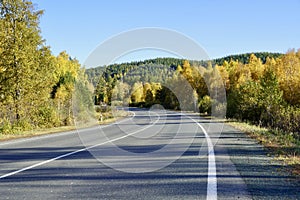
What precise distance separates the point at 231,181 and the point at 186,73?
65686mm

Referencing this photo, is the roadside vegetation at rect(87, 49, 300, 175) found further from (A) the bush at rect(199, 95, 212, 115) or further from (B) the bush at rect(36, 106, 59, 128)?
(B) the bush at rect(36, 106, 59, 128)

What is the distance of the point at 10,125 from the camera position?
20609 millimetres

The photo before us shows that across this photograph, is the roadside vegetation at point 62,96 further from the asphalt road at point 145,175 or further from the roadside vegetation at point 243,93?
the asphalt road at point 145,175

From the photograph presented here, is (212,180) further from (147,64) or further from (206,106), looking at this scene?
(147,64)

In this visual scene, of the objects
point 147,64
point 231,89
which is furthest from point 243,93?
point 147,64

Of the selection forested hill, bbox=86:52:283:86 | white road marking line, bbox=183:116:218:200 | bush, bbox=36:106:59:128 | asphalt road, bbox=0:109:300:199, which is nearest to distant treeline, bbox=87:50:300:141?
forested hill, bbox=86:52:283:86

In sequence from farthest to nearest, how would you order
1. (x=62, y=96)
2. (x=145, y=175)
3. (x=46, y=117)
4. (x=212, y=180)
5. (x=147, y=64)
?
(x=147, y=64) → (x=62, y=96) → (x=46, y=117) → (x=145, y=175) → (x=212, y=180)

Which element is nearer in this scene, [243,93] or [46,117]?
[46,117]

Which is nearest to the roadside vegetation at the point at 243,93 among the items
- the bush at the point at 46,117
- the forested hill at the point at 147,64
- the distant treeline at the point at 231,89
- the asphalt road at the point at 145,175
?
the distant treeline at the point at 231,89

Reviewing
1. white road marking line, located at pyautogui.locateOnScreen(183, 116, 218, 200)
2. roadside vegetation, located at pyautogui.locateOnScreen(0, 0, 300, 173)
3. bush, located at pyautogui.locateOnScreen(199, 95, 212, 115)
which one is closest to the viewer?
white road marking line, located at pyautogui.locateOnScreen(183, 116, 218, 200)

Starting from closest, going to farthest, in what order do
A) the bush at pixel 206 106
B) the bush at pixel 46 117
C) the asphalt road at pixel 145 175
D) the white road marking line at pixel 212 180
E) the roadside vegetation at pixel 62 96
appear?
1. the white road marking line at pixel 212 180
2. the asphalt road at pixel 145 175
3. the roadside vegetation at pixel 62 96
4. the bush at pixel 46 117
5. the bush at pixel 206 106

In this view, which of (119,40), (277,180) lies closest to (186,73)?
(119,40)

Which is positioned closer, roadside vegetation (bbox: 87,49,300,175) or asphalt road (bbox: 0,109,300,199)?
asphalt road (bbox: 0,109,300,199)

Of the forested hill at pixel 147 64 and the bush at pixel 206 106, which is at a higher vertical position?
the forested hill at pixel 147 64
